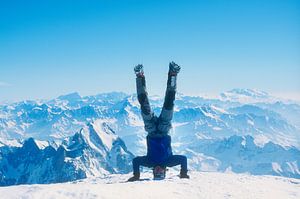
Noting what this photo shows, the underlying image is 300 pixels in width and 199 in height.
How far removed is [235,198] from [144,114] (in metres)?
6.64

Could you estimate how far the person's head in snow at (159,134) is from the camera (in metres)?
19.8

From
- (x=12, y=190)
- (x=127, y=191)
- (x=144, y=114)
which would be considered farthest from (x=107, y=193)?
(x=144, y=114)

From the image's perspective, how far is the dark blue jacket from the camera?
1981cm

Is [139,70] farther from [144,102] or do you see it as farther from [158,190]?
[158,190]

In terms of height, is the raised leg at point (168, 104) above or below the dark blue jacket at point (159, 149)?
above

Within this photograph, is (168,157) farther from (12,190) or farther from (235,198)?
(12,190)

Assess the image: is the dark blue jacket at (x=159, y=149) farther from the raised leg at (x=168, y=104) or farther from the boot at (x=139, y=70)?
the boot at (x=139, y=70)

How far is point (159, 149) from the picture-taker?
1984cm

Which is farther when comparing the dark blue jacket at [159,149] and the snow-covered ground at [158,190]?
the dark blue jacket at [159,149]

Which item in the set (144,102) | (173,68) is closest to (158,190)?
(144,102)

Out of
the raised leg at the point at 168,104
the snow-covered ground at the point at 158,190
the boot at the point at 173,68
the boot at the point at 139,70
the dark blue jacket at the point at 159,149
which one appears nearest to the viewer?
the snow-covered ground at the point at 158,190

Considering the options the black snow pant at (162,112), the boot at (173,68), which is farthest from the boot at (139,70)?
the boot at (173,68)

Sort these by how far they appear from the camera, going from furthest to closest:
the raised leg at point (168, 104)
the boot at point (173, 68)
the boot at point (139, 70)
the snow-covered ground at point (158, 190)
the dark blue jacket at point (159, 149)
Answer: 1. the boot at point (139, 70)
2. the boot at point (173, 68)
3. the raised leg at point (168, 104)
4. the dark blue jacket at point (159, 149)
5. the snow-covered ground at point (158, 190)

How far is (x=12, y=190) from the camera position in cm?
1448
